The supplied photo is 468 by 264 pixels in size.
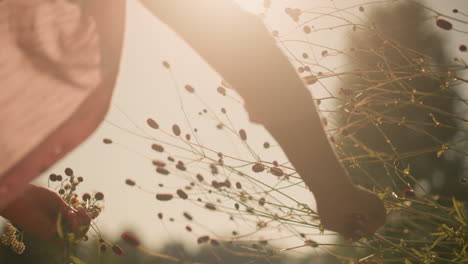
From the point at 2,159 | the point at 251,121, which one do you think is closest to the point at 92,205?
the point at 2,159

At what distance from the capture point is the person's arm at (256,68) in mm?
390

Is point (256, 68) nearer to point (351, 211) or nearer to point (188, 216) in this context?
point (351, 211)

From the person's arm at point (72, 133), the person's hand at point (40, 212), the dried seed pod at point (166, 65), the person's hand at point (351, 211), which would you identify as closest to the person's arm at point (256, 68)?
the person's hand at point (351, 211)

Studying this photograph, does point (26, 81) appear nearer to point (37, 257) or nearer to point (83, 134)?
point (83, 134)

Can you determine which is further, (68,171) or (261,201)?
(68,171)

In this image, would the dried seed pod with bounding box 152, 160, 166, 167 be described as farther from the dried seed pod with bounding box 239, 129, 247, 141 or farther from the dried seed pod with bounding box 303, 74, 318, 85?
the dried seed pod with bounding box 303, 74, 318, 85

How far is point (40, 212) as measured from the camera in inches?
25.1

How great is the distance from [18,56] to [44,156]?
0.42 feet

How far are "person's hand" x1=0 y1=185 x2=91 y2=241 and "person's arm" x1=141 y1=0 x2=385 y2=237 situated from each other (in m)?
0.38

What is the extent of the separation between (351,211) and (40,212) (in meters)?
0.51

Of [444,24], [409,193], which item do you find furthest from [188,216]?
[444,24]

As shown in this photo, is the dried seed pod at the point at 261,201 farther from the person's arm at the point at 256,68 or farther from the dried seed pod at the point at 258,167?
the person's arm at the point at 256,68

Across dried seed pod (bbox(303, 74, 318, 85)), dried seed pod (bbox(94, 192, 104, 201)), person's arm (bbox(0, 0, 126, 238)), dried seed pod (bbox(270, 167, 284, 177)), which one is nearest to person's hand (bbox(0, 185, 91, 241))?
person's arm (bbox(0, 0, 126, 238))

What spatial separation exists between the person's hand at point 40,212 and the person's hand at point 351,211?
392mm
